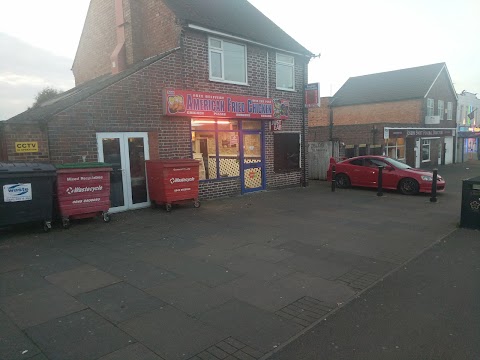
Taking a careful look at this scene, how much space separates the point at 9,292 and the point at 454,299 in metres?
5.58

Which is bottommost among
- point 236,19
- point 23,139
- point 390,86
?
point 23,139

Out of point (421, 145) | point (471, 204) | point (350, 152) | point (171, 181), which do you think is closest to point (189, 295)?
point (171, 181)

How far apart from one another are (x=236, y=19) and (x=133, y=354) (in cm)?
1257

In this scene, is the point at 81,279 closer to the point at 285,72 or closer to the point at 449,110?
the point at 285,72

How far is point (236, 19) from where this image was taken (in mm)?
13219

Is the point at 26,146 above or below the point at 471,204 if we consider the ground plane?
above

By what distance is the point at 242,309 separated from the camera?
4.09 m

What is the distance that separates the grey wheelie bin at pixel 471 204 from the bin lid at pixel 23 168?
350 inches

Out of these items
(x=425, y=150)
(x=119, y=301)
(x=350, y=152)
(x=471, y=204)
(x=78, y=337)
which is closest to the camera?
(x=78, y=337)

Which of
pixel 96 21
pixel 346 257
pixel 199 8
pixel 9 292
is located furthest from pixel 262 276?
pixel 96 21

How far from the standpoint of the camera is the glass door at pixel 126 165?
30.6ft

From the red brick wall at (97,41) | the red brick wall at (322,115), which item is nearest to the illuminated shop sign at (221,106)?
the red brick wall at (97,41)

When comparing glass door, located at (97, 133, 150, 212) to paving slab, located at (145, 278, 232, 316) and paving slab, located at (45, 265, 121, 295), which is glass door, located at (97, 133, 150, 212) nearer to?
paving slab, located at (45, 265, 121, 295)

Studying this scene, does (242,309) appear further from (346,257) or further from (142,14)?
(142,14)
